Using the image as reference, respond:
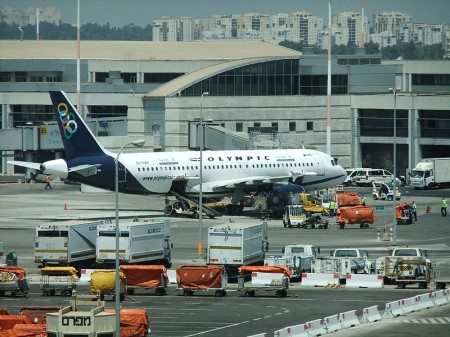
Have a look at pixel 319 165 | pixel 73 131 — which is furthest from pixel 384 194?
pixel 73 131

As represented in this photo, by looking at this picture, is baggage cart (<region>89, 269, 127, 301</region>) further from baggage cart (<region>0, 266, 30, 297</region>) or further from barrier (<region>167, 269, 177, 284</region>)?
barrier (<region>167, 269, 177, 284</region>)

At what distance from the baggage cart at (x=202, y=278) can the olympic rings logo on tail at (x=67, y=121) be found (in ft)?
126

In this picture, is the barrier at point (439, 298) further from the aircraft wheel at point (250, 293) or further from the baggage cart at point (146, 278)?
the baggage cart at point (146, 278)

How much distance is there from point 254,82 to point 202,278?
3059 inches

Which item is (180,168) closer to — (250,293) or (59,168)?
(59,168)

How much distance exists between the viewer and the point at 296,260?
72375mm

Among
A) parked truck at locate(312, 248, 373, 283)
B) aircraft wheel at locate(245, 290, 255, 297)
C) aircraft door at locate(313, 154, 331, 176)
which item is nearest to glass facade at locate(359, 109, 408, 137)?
aircraft door at locate(313, 154, 331, 176)

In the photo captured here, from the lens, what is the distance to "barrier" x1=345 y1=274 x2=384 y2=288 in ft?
230

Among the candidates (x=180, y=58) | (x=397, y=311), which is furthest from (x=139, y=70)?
(x=397, y=311)

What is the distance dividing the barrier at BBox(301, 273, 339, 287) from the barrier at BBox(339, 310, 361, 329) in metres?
12.6

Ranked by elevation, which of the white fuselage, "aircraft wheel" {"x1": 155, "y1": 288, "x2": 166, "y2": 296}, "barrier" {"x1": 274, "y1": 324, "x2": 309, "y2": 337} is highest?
the white fuselage

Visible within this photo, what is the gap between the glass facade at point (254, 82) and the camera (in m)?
141

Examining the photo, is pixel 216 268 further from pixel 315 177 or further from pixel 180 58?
pixel 180 58

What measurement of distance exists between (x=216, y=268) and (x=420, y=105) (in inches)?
3261
